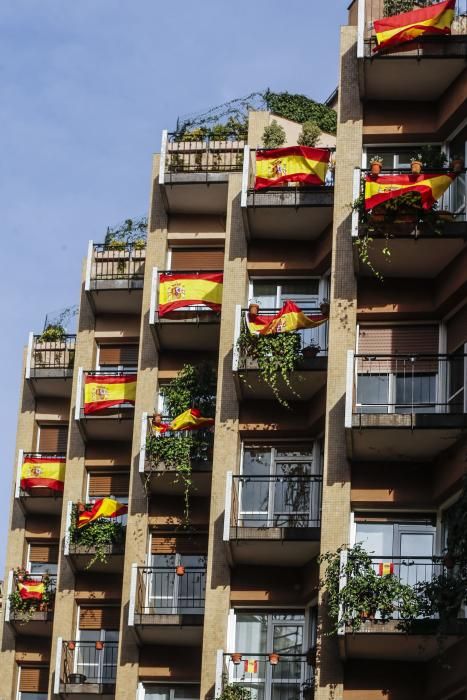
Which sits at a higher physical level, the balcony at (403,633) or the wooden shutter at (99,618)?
the wooden shutter at (99,618)

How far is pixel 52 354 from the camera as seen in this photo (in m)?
59.5

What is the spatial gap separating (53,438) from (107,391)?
578 centimetres

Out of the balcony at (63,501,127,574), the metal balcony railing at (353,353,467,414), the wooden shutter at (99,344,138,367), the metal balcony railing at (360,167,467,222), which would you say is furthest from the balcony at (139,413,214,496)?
the metal balcony railing at (360,167,467,222)

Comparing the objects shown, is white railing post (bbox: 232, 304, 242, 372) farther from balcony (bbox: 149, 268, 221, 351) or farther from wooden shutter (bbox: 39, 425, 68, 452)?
wooden shutter (bbox: 39, 425, 68, 452)

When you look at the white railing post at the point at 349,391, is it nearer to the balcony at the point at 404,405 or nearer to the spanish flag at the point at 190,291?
the balcony at the point at 404,405

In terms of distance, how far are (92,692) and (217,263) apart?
12.1 meters

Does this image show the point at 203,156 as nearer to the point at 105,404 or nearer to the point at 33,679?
the point at 105,404

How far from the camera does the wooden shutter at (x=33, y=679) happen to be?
184 feet

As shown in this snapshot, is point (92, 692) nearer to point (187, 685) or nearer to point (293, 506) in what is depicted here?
point (187, 685)

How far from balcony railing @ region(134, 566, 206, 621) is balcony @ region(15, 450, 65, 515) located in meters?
8.26

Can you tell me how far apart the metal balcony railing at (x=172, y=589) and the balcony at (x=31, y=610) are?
691 centimetres

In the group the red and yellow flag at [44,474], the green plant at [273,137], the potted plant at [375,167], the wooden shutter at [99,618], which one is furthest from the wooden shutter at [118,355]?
the potted plant at [375,167]

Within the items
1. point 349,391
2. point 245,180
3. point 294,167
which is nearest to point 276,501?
point 349,391

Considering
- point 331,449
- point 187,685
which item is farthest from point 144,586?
point 331,449
